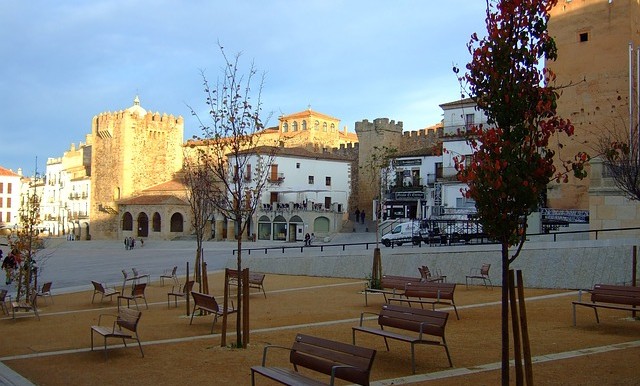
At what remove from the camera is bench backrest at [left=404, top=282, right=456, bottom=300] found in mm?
11531

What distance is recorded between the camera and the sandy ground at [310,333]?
7.28 meters

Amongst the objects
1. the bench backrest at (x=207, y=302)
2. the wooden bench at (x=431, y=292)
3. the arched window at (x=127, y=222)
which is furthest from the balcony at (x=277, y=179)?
the bench backrest at (x=207, y=302)

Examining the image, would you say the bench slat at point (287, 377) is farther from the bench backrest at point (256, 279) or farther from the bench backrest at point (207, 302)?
the bench backrest at point (256, 279)

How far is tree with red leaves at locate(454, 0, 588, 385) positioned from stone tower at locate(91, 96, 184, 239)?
6287cm

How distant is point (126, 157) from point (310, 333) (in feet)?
194

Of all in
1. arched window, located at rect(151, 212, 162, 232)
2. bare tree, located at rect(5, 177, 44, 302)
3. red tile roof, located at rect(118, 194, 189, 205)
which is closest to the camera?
bare tree, located at rect(5, 177, 44, 302)

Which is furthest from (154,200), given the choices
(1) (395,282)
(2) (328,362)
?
(2) (328,362)

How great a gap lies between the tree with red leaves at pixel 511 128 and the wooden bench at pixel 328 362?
1.23 meters

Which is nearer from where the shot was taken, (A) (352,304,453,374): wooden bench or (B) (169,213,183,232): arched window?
(A) (352,304,453,374): wooden bench

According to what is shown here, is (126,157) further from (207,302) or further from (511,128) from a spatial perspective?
(511,128)

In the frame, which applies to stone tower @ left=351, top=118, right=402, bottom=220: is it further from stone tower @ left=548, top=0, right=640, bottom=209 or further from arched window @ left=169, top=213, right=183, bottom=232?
stone tower @ left=548, top=0, right=640, bottom=209

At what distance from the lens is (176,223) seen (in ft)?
199

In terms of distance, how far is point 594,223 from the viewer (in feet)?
60.8

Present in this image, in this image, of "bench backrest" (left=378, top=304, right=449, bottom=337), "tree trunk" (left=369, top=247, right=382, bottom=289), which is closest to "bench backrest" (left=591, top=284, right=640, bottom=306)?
"bench backrest" (left=378, top=304, right=449, bottom=337)
